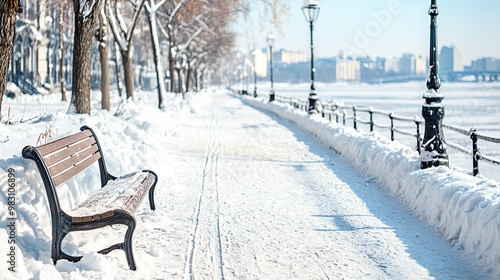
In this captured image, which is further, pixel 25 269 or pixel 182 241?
pixel 182 241

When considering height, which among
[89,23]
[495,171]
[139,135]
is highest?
[89,23]

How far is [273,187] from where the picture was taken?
34.5 ft

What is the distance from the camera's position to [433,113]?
9.79 meters

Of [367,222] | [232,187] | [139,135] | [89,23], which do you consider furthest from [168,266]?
[89,23]

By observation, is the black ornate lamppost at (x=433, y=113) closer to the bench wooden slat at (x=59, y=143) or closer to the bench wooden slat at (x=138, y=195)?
the bench wooden slat at (x=138, y=195)

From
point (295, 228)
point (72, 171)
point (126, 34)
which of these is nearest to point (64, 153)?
point (72, 171)

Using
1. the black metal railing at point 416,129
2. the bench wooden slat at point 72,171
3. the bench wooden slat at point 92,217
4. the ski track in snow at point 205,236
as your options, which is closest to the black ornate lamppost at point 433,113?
the black metal railing at point 416,129

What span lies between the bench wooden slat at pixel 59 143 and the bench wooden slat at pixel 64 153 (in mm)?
42

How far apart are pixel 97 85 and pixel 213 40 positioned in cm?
2482

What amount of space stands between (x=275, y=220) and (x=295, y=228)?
0.50 m

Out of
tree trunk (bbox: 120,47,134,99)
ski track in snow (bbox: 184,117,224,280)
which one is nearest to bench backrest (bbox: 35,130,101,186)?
ski track in snow (bbox: 184,117,224,280)

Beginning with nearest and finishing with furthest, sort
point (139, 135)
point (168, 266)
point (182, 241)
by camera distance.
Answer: point (168, 266) < point (182, 241) < point (139, 135)

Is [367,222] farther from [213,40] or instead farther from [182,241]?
[213,40]

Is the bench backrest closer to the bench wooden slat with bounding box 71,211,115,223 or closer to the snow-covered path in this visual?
the bench wooden slat with bounding box 71,211,115,223
